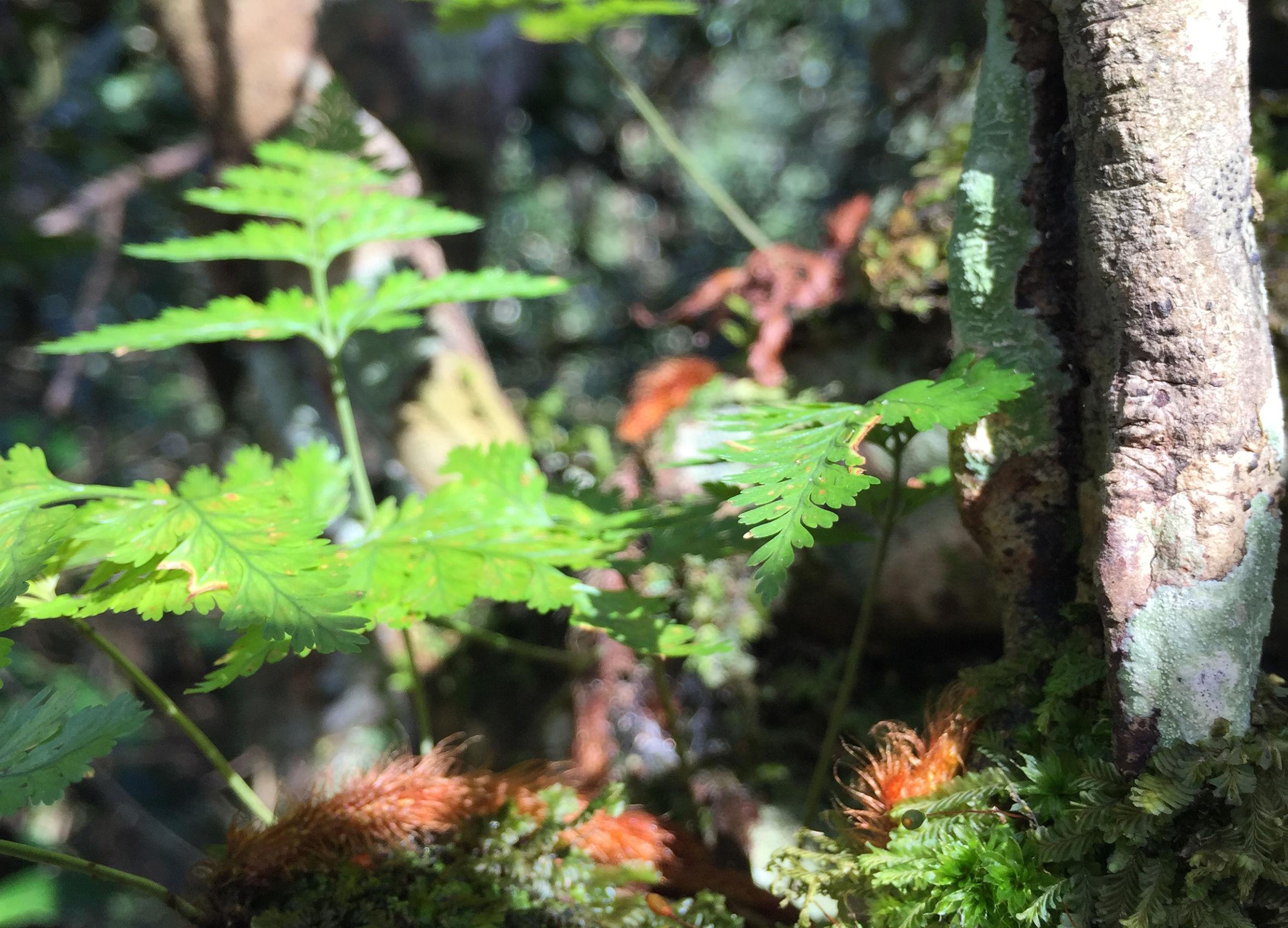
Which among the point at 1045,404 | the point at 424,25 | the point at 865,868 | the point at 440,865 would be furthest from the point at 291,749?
the point at 1045,404

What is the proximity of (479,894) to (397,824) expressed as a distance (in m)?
0.19

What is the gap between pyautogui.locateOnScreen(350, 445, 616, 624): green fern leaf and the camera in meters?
1.27

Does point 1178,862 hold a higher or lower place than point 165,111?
lower

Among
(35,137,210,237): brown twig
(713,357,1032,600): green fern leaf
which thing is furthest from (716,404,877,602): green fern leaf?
(35,137,210,237): brown twig

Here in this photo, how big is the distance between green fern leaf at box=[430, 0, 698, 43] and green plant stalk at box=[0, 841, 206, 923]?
202 centimetres

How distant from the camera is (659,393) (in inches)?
96.0

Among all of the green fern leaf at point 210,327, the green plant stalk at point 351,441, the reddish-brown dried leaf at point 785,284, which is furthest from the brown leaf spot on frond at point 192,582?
the reddish-brown dried leaf at point 785,284

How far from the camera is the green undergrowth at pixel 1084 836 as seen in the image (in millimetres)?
935

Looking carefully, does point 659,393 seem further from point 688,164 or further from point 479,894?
point 479,894

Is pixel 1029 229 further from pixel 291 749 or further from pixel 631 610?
pixel 291 749

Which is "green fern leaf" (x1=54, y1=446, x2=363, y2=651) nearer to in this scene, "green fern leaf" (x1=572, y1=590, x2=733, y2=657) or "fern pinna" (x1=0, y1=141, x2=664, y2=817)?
"fern pinna" (x1=0, y1=141, x2=664, y2=817)

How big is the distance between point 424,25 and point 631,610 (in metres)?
3.22

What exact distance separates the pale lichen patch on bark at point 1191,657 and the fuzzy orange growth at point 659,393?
1.50m

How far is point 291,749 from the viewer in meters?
4.13
